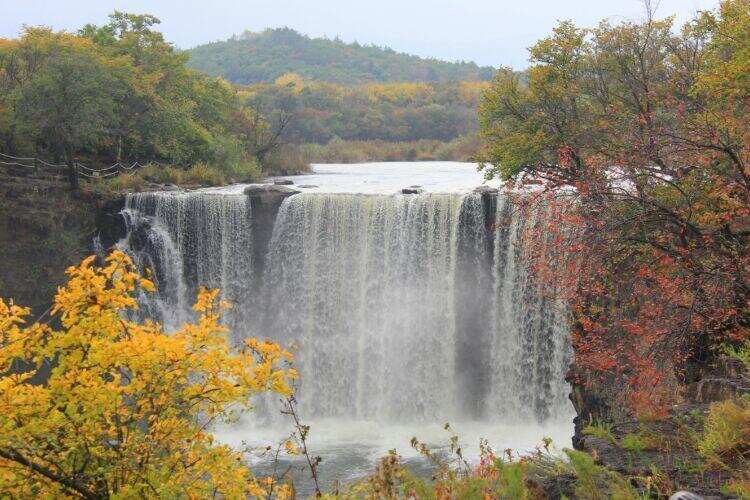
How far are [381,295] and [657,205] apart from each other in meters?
11.6

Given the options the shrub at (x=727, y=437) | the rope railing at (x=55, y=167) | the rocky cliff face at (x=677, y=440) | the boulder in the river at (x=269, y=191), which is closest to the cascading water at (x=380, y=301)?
the boulder in the river at (x=269, y=191)

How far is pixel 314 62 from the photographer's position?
94.1 metres

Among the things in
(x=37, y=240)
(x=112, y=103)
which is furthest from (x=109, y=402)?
(x=112, y=103)

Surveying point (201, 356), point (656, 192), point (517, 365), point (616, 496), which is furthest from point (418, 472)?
point (201, 356)

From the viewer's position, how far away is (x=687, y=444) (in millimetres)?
7211

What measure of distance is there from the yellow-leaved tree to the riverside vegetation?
1 cm

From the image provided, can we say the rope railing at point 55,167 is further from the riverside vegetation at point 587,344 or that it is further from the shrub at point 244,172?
the riverside vegetation at point 587,344

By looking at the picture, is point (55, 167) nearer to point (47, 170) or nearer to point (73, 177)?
point (47, 170)

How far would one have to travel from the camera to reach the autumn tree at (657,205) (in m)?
8.72

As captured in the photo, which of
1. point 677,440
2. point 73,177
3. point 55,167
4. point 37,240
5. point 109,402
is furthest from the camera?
point 55,167

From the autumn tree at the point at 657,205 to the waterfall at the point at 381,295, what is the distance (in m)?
3.95

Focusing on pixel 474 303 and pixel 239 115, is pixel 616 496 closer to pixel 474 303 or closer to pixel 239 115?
pixel 474 303

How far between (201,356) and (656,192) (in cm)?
822

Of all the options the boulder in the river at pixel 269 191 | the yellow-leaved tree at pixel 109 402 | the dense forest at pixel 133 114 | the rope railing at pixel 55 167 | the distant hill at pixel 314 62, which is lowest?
the yellow-leaved tree at pixel 109 402
